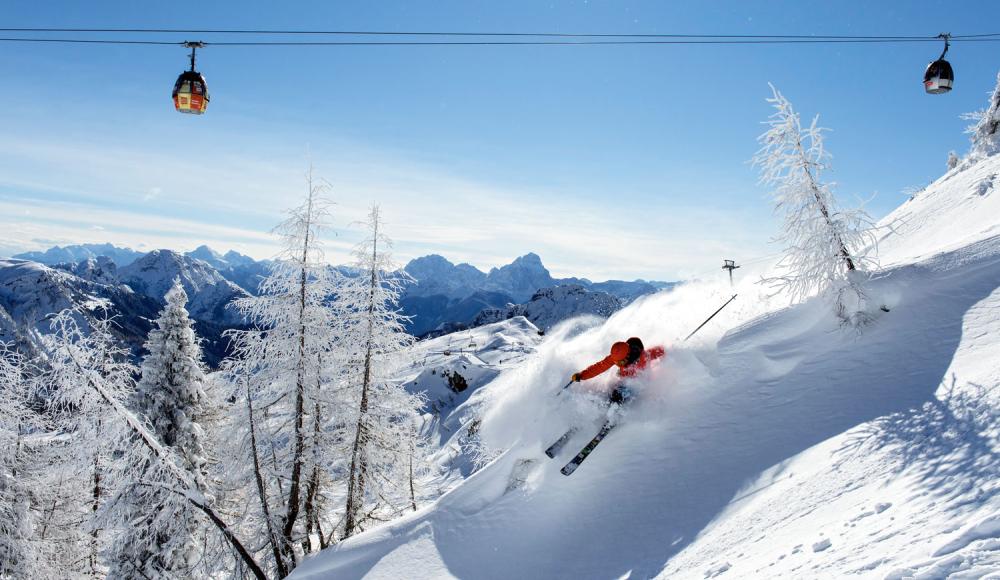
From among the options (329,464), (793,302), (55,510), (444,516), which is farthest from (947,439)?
(55,510)

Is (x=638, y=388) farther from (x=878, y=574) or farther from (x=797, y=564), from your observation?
(x=878, y=574)

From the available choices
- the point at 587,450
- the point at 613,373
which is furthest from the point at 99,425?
the point at 613,373

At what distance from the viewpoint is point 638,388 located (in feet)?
38.7

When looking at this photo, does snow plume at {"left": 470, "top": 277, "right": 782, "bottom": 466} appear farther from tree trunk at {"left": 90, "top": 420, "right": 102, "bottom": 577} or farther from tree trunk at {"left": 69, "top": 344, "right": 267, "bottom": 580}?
tree trunk at {"left": 90, "top": 420, "right": 102, "bottom": 577}

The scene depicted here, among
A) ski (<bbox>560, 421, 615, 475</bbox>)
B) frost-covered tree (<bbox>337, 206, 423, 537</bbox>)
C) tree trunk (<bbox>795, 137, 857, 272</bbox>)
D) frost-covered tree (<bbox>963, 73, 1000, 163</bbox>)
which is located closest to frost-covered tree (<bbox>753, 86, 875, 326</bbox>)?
tree trunk (<bbox>795, 137, 857, 272</bbox>)

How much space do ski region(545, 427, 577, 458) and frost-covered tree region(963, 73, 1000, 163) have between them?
Result: 27.2m

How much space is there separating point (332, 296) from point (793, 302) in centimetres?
1449

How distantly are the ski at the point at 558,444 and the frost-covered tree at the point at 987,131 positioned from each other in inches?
1069

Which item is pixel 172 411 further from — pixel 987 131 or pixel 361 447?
pixel 987 131

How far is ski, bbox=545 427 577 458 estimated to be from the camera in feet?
37.7

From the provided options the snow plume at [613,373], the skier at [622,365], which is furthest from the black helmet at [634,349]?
the snow plume at [613,373]

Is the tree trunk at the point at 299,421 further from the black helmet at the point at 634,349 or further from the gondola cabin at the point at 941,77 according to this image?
the gondola cabin at the point at 941,77

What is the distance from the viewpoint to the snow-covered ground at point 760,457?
5344mm

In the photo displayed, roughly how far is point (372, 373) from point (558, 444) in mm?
8301
